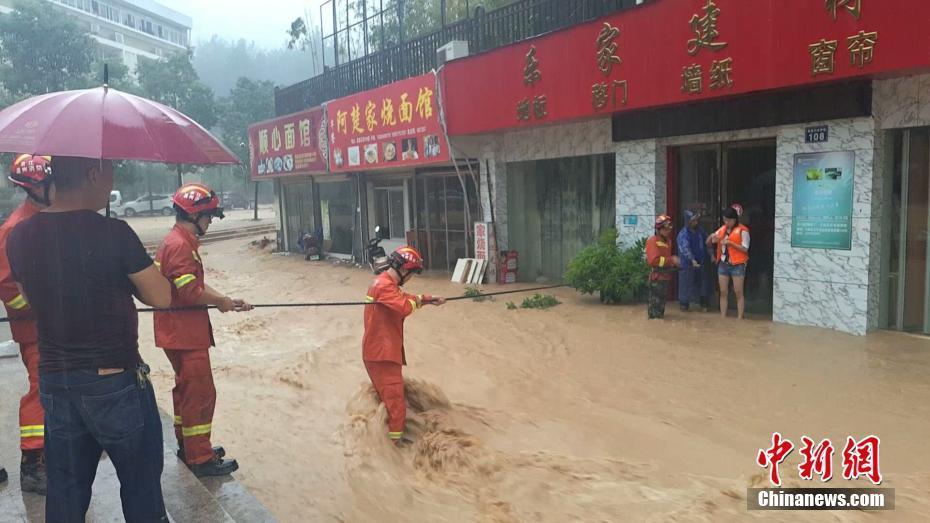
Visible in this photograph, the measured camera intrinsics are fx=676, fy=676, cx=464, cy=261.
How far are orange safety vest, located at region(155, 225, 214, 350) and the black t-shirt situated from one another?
135 centimetres

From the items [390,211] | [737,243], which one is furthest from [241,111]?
[737,243]

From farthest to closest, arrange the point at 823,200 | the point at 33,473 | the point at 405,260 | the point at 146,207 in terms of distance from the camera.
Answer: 1. the point at 146,207
2. the point at 823,200
3. the point at 405,260
4. the point at 33,473

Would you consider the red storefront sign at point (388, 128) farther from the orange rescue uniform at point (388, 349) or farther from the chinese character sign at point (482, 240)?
the orange rescue uniform at point (388, 349)

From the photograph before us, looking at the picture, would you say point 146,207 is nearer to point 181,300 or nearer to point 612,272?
point 612,272

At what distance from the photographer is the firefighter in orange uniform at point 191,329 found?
419cm

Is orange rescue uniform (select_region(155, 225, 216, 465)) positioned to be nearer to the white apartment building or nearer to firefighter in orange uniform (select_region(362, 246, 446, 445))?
firefighter in orange uniform (select_region(362, 246, 446, 445))

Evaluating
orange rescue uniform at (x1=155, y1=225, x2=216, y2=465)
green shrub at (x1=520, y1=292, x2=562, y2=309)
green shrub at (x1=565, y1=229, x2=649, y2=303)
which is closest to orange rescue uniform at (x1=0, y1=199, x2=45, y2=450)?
orange rescue uniform at (x1=155, y1=225, x2=216, y2=465)

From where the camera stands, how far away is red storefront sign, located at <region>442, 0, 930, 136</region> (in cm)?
689

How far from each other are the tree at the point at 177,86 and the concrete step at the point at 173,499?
109 ft

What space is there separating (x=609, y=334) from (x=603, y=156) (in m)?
4.16

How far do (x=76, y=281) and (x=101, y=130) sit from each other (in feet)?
2.50

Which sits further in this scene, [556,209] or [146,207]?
[146,207]

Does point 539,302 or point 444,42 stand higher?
point 444,42

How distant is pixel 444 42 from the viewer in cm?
1422
